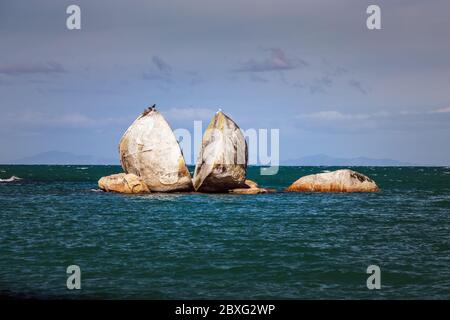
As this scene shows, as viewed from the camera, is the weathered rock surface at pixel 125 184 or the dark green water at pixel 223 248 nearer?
the dark green water at pixel 223 248

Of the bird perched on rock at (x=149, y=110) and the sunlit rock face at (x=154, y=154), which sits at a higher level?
the bird perched on rock at (x=149, y=110)

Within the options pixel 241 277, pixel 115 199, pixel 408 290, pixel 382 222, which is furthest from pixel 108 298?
pixel 115 199

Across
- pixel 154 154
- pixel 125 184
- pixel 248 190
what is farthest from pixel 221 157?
pixel 125 184

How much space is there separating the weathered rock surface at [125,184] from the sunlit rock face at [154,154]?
49 centimetres

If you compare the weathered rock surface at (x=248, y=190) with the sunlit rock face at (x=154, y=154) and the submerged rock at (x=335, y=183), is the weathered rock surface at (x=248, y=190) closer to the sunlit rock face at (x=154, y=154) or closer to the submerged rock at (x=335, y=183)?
the submerged rock at (x=335, y=183)

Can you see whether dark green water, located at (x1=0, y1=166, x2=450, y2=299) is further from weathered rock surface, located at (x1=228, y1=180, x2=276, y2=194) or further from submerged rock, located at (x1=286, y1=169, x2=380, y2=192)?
submerged rock, located at (x1=286, y1=169, x2=380, y2=192)

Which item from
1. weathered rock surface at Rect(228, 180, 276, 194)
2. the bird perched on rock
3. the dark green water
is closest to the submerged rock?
weathered rock surface at Rect(228, 180, 276, 194)

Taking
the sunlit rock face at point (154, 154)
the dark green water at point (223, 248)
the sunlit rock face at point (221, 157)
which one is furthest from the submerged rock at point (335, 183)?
the sunlit rock face at point (154, 154)

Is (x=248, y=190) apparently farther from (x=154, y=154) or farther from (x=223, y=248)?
(x=223, y=248)

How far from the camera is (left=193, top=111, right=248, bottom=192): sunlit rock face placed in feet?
154

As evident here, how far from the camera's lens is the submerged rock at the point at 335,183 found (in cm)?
5294

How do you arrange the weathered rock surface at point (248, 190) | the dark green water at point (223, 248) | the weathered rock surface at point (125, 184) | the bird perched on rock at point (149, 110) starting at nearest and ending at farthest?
1. the dark green water at point (223, 248)
2. the weathered rock surface at point (125, 184)
3. the bird perched on rock at point (149, 110)
4. the weathered rock surface at point (248, 190)

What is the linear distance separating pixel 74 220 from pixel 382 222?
17.1 meters
